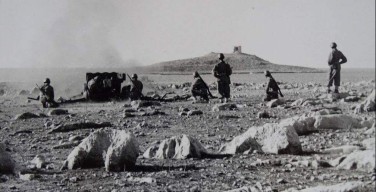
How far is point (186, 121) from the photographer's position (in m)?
9.59

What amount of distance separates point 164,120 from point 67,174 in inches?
178

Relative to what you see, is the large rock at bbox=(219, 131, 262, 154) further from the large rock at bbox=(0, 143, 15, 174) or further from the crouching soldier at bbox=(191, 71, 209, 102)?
the crouching soldier at bbox=(191, 71, 209, 102)

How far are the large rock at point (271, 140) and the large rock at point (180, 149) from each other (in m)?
0.29

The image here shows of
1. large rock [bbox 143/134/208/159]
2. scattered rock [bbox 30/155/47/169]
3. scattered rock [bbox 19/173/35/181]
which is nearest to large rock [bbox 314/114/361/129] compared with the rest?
large rock [bbox 143/134/208/159]

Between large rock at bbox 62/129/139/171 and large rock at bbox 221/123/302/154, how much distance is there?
1.07 metres

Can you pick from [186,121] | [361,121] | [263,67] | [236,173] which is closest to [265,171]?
[236,173]

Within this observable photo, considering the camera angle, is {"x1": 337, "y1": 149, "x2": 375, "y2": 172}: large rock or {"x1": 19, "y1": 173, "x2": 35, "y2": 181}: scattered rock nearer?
{"x1": 337, "y1": 149, "x2": 375, "y2": 172}: large rock

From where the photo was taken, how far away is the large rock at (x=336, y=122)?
12.4 feet

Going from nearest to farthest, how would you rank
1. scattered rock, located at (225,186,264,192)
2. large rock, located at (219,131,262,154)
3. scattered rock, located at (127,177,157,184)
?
scattered rock, located at (225,186,264,192) < scattered rock, located at (127,177,157,184) < large rock, located at (219,131,262,154)

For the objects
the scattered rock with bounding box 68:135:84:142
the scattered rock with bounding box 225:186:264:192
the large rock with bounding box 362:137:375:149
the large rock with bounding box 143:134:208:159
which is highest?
the large rock with bounding box 362:137:375:149

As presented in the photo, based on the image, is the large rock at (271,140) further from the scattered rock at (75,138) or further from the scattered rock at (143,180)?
the scattered rock at (75,138)

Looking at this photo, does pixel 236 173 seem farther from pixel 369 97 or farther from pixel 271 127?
pixel 369 97

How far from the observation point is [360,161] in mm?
3203

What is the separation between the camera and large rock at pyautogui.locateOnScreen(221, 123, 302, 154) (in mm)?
5039
